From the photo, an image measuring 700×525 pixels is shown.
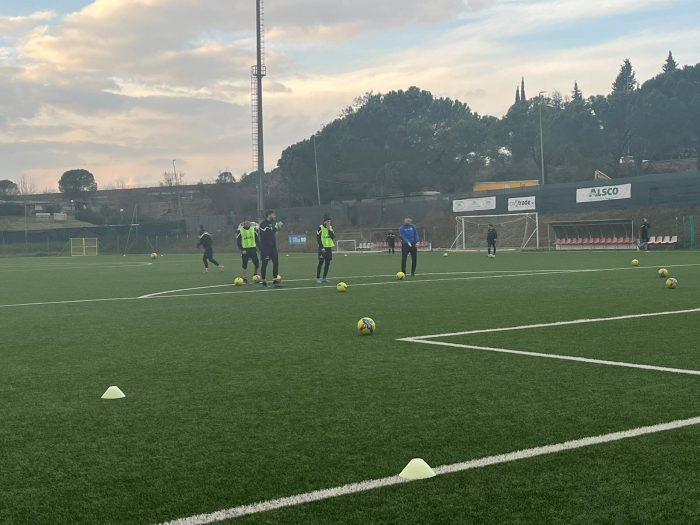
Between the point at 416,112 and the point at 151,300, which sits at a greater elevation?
the point at 416,112

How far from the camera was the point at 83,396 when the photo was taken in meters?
6.84

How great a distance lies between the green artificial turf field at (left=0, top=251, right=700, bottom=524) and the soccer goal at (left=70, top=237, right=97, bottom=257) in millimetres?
68199

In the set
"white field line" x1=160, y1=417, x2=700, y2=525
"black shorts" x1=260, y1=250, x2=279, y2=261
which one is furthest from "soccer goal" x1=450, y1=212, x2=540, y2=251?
"white field line" x1=160, y1=417, x2=700, y2=525

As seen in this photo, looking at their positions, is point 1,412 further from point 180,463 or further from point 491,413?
point 491,413

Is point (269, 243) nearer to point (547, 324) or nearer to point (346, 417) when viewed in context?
point (547, 324)

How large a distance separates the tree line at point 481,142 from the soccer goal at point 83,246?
22437mm

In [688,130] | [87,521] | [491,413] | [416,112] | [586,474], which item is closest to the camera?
[87,521]

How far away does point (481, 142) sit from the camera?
83.9 meters

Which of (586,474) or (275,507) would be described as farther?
(586,474)

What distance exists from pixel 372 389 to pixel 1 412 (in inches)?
118

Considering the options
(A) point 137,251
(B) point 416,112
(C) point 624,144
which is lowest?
(A) point 137,251

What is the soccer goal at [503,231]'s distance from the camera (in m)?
56.0

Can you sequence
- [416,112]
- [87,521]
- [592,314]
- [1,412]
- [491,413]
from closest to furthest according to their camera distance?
1. [87,521]
2. [491,413]
3. [1,412]
4. [592,314]
5. [416,112]

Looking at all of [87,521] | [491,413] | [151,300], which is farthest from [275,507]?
[151,300]
